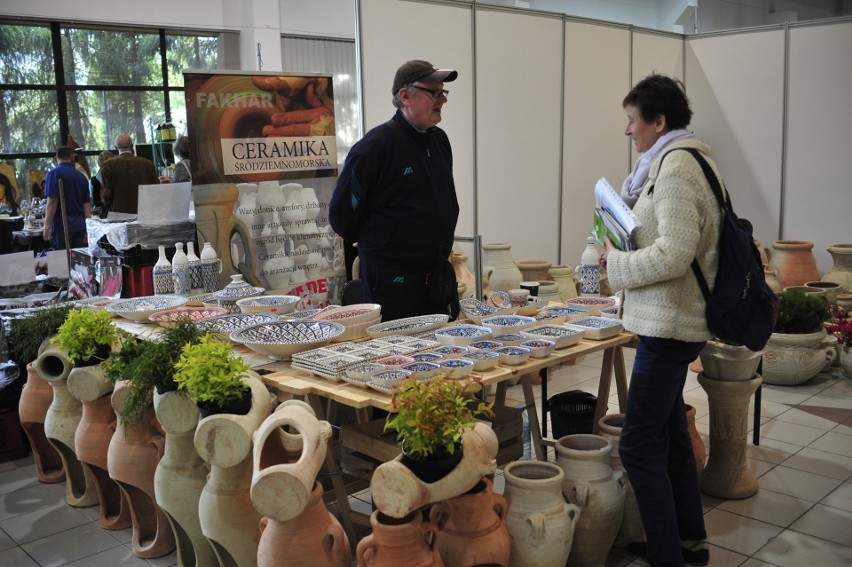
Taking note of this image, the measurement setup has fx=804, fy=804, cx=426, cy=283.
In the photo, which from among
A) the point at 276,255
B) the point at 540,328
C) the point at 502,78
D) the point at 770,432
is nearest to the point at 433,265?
the point at 540,328

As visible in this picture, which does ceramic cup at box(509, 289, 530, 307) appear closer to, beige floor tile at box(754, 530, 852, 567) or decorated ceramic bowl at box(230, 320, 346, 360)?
decorated ceramic bowl at box(230, 320, 346, 360)

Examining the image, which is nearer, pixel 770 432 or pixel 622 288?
pixel 622 288

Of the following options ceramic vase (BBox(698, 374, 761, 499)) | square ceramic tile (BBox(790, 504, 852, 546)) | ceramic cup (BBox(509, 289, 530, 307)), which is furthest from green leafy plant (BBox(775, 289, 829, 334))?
ceramic cup (BBox(509, 289, 530, 307))

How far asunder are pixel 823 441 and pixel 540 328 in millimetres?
1866

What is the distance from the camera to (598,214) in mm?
2607

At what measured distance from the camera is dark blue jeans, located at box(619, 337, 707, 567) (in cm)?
246

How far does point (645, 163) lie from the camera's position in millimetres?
3271

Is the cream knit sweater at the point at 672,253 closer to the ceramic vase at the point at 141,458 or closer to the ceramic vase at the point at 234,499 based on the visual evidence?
the ceramic vase at the point at 234,499

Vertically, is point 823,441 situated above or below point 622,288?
below

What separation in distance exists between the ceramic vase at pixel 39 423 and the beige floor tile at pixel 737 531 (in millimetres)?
2831

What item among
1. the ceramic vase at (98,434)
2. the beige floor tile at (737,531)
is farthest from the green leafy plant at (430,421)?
the ceramic vase at (98,434)

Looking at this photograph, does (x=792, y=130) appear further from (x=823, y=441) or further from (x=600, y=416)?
(x=600, y=416)

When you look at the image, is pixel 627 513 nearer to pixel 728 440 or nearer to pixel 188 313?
pixel 728 440

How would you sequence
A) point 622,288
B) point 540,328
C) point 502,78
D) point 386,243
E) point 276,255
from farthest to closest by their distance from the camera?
point 502,78, point 276,255, point 386,243, point 540,328, point 622,288
